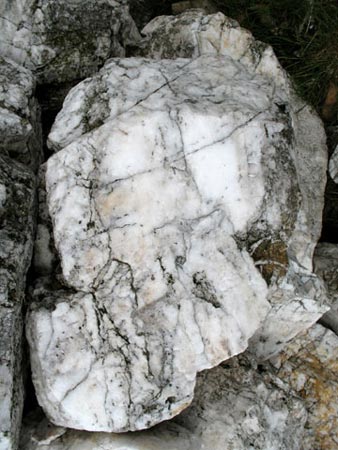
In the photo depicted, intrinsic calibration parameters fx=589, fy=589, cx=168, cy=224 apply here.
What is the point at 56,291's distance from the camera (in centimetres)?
A: 295

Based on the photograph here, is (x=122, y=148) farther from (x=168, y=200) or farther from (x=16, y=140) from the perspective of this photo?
(x=16, y=140)

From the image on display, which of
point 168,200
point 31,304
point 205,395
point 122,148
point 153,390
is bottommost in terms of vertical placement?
point 205,395

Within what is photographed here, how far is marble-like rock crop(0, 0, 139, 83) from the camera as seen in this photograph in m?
3.39

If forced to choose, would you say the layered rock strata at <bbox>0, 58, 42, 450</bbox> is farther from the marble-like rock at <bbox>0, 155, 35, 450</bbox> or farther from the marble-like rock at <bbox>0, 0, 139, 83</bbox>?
the marble-like rock at <bbox>0, 0, 139, 83</bbox>

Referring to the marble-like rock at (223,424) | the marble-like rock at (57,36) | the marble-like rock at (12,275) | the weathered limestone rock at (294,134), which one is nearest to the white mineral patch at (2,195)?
the marble-like rock at (12,275)

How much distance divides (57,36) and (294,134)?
4.83 ft

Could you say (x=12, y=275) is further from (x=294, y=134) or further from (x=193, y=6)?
(x=193, y=6)

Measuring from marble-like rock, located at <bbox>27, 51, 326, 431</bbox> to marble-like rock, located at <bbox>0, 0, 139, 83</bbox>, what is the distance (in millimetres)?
631

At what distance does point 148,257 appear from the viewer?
9.29 feet

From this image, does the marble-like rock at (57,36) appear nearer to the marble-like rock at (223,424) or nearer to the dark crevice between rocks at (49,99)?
the dark crevice between rocks at (49,99)

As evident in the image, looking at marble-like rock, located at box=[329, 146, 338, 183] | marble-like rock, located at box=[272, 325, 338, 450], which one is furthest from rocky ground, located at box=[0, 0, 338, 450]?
marble-like rock, located at box=[329, 146, 338, 183]

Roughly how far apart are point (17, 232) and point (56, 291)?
14.0 inches

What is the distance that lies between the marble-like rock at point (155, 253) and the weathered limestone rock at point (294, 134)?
0.98ft

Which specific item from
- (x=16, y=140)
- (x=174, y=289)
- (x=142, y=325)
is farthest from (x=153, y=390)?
(x=16, y=140)
